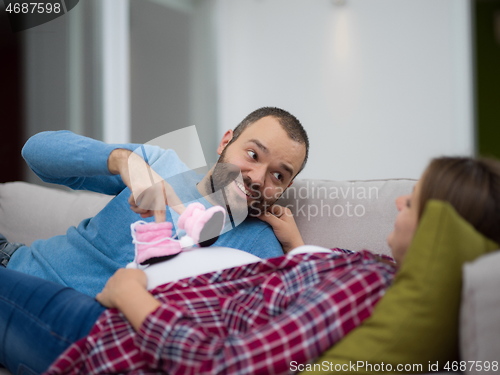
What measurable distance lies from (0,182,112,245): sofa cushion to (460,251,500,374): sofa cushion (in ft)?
4.50

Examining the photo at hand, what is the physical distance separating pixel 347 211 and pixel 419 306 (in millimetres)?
764

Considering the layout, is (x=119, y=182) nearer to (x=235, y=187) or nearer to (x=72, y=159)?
(x=72, y=159)

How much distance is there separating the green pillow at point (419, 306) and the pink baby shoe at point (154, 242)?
42cm

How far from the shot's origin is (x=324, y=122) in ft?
12.7

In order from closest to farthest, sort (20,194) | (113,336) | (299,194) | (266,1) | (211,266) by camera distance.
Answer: (113,336) < (211,266) < (299,194) < (20,194) < (266,1)

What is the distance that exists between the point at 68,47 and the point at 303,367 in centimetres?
308

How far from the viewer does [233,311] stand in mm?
936

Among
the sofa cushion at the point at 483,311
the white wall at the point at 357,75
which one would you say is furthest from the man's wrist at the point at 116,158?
the white wall at the point at 357,75

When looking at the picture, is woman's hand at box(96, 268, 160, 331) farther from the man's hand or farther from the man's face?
the man's face

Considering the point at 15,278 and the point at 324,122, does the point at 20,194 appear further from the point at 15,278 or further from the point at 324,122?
the point at 324,122

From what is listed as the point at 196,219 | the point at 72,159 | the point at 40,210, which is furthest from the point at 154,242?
the point at 40,210

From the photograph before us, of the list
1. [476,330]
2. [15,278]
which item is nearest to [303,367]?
[476,330]

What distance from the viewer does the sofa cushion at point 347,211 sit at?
1.49m

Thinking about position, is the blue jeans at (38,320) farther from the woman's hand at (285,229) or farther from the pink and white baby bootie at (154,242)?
the woman's hand at (285,229)
